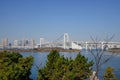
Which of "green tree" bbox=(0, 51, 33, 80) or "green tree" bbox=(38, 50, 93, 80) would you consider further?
"green tree" bbox=(38, 50, 93, 80)

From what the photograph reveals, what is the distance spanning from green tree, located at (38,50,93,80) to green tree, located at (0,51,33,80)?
139 centimetres

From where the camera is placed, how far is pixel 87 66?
35.3 feet

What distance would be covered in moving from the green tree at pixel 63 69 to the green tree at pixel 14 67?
54.7 inches

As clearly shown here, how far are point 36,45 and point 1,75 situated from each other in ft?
224

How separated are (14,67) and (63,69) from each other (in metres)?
2.76

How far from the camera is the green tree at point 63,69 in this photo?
944 centimetres

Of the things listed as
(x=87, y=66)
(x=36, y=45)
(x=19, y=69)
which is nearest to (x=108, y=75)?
(x=87, y=66)

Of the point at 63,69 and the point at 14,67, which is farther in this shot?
the point at 63,69

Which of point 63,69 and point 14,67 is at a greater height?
point 14,67

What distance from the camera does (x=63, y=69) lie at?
9.68 meters

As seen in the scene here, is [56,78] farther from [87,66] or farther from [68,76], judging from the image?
[87,66]

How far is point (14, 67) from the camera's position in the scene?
24.2ft

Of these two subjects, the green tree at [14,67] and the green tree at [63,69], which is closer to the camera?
the green tree at [14,67]

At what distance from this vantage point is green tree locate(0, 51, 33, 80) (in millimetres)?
7057
